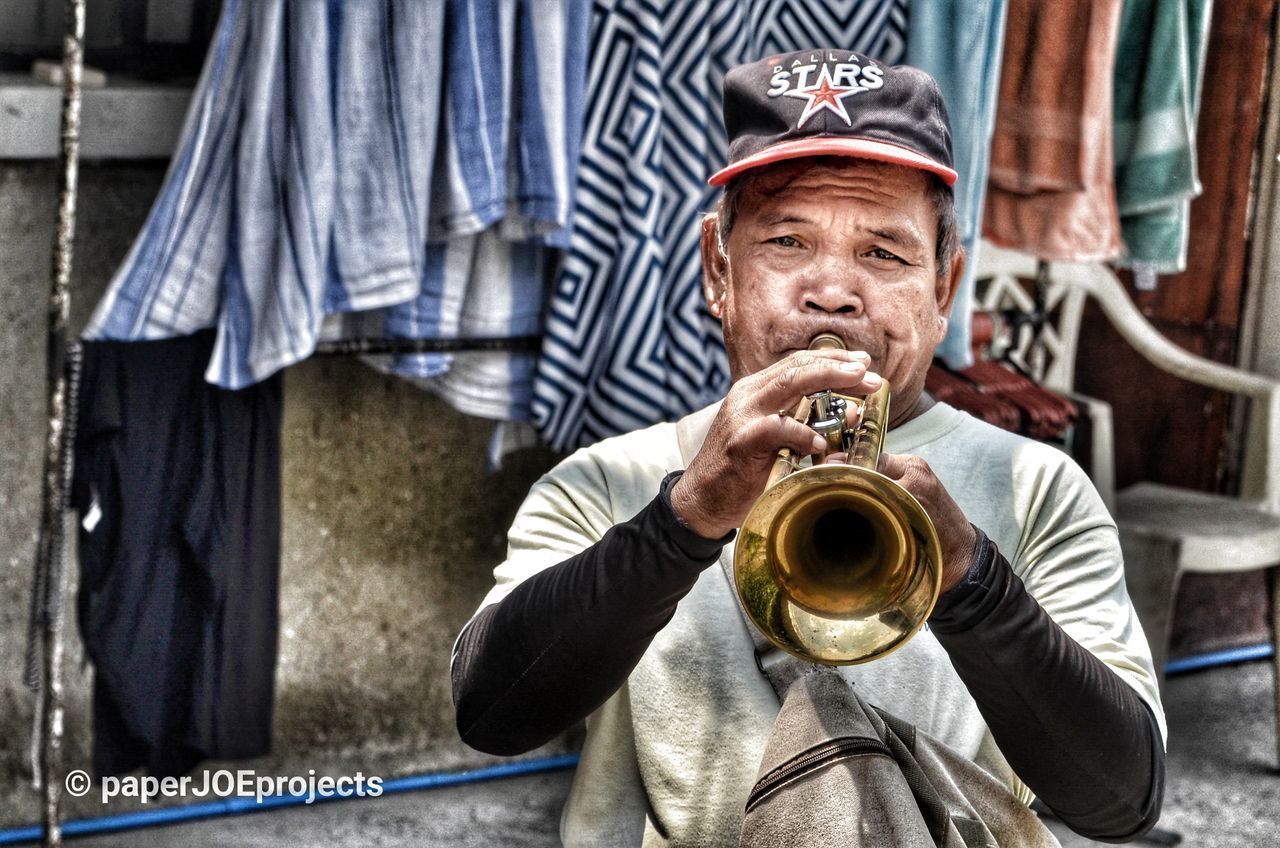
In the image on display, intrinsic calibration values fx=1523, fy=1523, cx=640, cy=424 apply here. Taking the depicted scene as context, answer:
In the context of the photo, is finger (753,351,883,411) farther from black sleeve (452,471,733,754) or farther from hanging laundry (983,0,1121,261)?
hanging laundry (983,0,1121,261)

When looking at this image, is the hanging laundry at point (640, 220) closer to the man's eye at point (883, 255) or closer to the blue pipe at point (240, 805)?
the blue pipe at point (240, 805)

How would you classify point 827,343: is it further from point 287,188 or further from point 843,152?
point 287,188

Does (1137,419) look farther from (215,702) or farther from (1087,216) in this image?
(215,702)

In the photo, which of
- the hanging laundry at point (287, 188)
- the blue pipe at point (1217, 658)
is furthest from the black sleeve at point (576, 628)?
the blue pipe at point (1217, 658)

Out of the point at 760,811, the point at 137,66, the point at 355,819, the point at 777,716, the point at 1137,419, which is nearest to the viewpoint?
the point at 760,811

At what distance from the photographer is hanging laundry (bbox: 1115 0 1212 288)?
4195 millimetres

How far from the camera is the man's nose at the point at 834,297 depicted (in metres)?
1.88

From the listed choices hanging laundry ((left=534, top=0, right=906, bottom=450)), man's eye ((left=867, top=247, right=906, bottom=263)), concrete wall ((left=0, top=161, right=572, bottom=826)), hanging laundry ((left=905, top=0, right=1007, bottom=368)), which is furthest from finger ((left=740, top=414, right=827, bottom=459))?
concrete wall ((left=0, top=161, right=572, bottom=826))

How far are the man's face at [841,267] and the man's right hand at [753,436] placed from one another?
0.87 feet

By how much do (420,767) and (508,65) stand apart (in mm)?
2056

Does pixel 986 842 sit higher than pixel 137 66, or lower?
lower

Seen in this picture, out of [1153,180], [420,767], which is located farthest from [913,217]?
[420,767]

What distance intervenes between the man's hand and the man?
0.17ft

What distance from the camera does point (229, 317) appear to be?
3365mm
